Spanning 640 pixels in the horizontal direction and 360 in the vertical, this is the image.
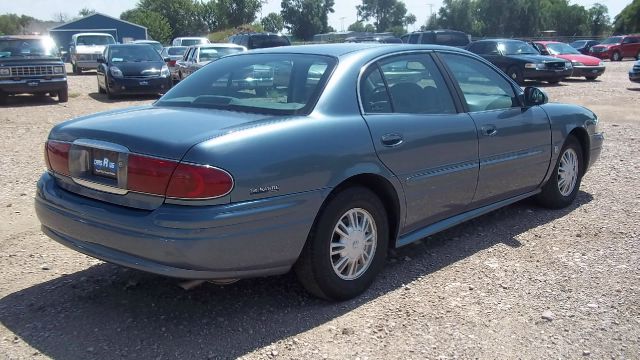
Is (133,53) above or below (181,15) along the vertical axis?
below

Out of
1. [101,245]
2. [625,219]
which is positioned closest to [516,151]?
[625,219]

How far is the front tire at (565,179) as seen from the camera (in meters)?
5.73

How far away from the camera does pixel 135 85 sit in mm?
16328

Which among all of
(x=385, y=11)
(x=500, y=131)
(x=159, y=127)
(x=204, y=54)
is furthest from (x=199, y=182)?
(x=385, y=11)

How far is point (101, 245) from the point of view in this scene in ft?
11.1

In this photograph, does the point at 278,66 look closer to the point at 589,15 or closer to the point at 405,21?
the point at 589,15

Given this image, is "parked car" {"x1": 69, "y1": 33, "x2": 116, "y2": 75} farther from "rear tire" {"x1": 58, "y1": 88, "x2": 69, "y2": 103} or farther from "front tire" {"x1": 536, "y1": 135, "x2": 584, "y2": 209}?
"front tire" {"x1": 536, "y1": 135, "x2": 584, "y2": 209}

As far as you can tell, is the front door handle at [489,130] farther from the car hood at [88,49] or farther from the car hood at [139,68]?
the car hood at [88,49]

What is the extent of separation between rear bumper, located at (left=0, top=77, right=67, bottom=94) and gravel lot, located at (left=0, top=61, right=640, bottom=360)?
33.9 ft

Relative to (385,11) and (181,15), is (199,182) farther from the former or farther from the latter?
(385,11)

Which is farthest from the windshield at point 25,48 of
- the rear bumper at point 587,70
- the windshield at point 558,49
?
the windshield at point 558,49

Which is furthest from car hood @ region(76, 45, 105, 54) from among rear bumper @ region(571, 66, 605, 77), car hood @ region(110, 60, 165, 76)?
rear bumper @ region(571, 66, 605, 77)

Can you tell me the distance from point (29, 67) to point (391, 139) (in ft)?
43.5

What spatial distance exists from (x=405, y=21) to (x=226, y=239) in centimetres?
11688
